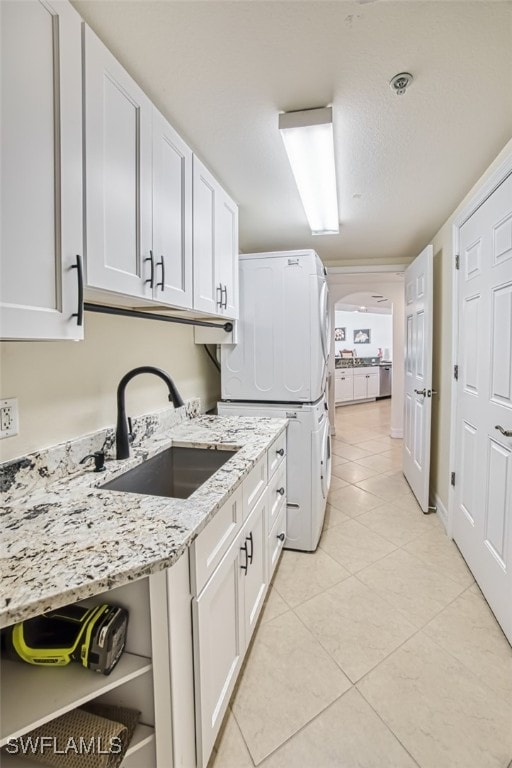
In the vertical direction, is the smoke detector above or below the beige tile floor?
above

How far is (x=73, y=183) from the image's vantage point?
917mm

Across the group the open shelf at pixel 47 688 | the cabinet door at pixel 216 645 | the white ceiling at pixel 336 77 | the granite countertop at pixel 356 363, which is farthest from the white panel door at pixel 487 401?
the granite countertop at pixel 356 363

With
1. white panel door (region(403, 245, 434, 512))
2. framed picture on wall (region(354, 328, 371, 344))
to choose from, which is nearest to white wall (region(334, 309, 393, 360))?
framed picture on wall (region(354, 328, 371, 344))

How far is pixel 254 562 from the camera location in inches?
63.4

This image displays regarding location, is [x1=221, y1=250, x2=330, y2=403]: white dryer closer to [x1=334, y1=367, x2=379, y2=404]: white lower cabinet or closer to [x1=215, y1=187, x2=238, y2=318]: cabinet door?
[x1=215, y1=187, x2=238, y2=318]: cabinet door

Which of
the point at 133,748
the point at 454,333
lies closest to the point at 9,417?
the point at 133,748

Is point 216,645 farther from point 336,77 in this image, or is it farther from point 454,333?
point 454,333

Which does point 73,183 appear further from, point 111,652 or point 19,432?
point 111,652

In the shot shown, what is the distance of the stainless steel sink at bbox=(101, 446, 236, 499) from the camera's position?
5.42 ft

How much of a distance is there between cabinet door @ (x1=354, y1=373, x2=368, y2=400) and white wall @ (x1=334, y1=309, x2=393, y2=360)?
6.20 feet

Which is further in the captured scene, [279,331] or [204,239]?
[279,331]

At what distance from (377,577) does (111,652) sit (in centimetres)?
173

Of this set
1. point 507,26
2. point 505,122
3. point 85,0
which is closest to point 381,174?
point 505,122

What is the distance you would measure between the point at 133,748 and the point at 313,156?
2.08m
